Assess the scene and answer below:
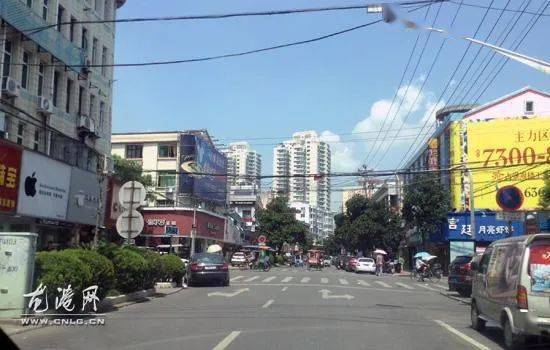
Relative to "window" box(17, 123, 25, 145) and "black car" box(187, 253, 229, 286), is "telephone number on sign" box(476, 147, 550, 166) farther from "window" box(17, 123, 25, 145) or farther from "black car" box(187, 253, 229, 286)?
"window" box(17, 123, 25, 145)

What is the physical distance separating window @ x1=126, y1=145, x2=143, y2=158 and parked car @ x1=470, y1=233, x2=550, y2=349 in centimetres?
5661

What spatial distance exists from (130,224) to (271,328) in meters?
7.00

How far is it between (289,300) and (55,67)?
686 inches

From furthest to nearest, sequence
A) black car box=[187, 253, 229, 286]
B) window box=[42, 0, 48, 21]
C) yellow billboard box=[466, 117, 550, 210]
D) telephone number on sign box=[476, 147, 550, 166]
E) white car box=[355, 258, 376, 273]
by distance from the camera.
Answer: white car box=[355, 258, 376, 273]
yellow billboard box=[466, 117, 550, 210]
telephone number on sign box=[476, 147, 550, 166]
window box=[42, 0, 48, 21]
black car box=[187, 253, 229, 286]

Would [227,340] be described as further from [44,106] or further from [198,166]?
[198,166]

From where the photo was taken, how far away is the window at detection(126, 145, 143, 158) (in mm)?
65062


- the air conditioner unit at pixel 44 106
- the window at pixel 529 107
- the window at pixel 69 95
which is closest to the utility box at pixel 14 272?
the air conditioner unit at pixel 44 106

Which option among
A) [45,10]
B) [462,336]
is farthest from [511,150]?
[462,336]

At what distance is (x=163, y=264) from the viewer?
22.3 m

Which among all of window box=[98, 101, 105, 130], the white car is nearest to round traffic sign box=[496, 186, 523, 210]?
window box=[98, 101, 105, 130]

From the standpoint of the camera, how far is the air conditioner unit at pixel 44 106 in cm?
2669

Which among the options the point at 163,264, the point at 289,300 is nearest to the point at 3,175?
the point at 163,264

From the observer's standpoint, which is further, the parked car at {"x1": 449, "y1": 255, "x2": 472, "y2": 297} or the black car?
the black car

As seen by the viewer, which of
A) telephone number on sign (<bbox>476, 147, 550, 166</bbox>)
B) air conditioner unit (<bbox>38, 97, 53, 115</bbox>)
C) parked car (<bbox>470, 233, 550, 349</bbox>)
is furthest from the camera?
telephone number on sign (<bbox>476, 147, 550, 166</bbox>)
